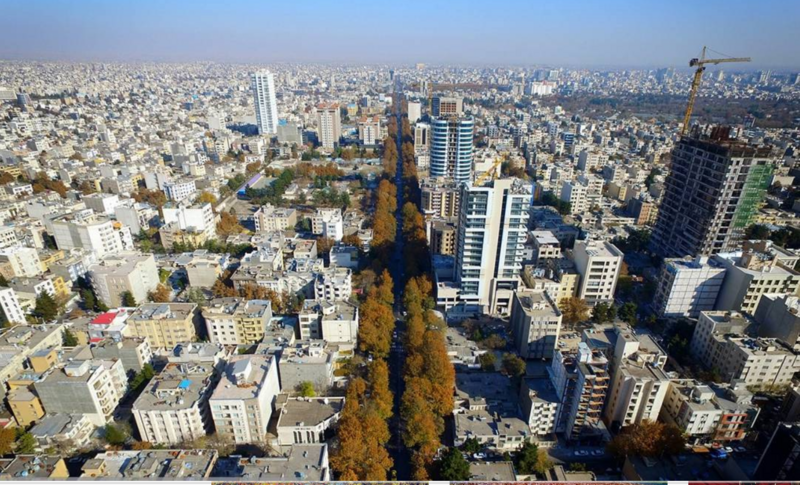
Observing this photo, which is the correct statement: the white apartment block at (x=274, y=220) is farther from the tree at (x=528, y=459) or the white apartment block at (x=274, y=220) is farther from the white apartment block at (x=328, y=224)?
the tree at (x=528, y=459)

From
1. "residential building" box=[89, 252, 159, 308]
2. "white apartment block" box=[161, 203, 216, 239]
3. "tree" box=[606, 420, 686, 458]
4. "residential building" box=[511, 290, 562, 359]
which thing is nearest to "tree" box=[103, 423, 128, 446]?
"residential building" box=[89, 252, 159, 308]

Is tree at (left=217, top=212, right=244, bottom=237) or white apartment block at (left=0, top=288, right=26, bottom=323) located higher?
white apartment block at (left=0, top=288, right=26, bottom=323)

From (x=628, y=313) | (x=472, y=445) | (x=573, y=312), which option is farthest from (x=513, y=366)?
(x=628, y=313)

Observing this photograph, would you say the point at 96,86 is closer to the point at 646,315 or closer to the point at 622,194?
the point at 622,194

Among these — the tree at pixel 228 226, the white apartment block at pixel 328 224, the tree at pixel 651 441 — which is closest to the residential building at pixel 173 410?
the tree at pixel 651 441

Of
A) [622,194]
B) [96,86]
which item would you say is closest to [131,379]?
[622,194]

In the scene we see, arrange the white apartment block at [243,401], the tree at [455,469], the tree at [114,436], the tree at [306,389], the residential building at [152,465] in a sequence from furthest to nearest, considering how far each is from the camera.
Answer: the tree at [306,389]
the tree at [114,436]
the white apartment block at [243,401]
the tree at [455,469]
the residential building at [152,465]

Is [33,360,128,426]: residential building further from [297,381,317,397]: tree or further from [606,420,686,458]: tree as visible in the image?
[606,420,686,458]: tree
